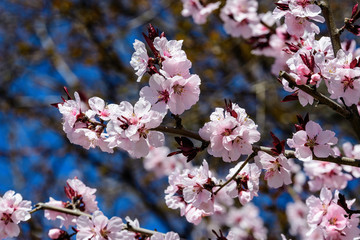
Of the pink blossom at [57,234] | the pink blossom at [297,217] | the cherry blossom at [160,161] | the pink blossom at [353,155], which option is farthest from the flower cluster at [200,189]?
the cherry blossom at [160,161]

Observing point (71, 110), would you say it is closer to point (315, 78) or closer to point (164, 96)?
point (164, 96)

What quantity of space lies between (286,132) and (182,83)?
4443mm

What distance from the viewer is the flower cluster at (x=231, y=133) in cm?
176

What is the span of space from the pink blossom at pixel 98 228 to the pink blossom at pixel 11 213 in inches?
12.7

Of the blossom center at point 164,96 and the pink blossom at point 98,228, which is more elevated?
the blossom center at point 164,96

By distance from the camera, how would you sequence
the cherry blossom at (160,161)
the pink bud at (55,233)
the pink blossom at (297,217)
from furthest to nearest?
1. the cherry blossom at (160,161)
2. the pink blossom at (297,217)
3. the pink bud at (55,233)

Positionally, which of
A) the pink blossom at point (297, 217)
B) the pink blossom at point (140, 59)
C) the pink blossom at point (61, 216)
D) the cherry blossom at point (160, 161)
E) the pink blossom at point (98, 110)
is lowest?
the pink blossom at point (297, 217)

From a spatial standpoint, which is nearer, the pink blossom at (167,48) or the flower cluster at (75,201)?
the pink blossom at (167,48)

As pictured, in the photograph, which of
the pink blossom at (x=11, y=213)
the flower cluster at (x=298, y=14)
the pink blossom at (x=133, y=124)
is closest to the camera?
the pink blossom at (x=133, y=124)

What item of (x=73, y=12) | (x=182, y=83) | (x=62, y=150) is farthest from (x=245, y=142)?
(x=62, y=150)

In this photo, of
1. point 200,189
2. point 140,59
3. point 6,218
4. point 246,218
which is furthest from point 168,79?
point 246,218

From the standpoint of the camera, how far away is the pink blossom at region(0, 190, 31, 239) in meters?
2.20

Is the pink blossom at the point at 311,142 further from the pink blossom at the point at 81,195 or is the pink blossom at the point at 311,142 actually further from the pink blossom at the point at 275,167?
the pink blossom at the point at 81,195

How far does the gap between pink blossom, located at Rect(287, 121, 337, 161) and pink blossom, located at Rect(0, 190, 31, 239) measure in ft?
4.67
